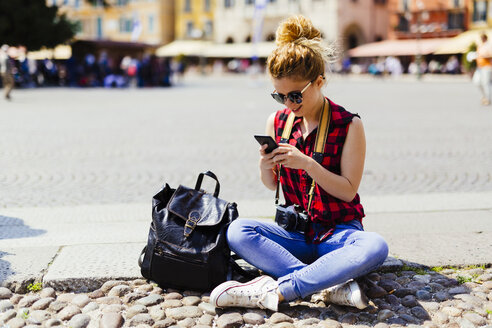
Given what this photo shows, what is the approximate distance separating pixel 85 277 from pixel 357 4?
54.8m

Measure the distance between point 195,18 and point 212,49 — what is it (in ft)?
18.9

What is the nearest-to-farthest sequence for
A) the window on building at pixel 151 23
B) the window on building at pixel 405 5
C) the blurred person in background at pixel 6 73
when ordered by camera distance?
the blurred person in background at pixel 6 73 < the window on building at pixel 405 5 < the window on building at pixel 151 23

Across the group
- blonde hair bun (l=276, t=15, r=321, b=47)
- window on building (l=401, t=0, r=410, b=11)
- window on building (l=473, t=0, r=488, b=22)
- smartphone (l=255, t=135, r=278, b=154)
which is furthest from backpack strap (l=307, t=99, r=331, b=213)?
window on building (l=473, t=0, r=488, b=22)

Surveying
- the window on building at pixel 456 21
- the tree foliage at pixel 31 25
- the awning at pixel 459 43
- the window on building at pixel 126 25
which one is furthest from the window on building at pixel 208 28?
the tree foliage at pixel 31 25

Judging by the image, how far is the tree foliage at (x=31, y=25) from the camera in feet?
86.9

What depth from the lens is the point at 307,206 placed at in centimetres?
312

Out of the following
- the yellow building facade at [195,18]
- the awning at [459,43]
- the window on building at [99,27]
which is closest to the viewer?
the awning at [459,43]

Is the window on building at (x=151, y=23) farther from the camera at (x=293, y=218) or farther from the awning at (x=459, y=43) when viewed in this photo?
the camera at (x=293, y=218)

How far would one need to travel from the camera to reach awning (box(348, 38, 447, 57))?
47.2m

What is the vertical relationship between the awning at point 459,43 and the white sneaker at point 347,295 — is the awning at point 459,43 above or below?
above

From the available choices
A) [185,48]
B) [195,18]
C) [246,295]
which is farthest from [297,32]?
[195,18]

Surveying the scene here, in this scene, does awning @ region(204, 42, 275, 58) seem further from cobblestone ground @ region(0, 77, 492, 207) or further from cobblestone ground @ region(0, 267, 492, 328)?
cobblestone ground @ region(0, 267, 492, 328)

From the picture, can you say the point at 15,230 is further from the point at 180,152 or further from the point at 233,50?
the point at 233,50

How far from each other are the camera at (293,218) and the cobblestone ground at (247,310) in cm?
38
